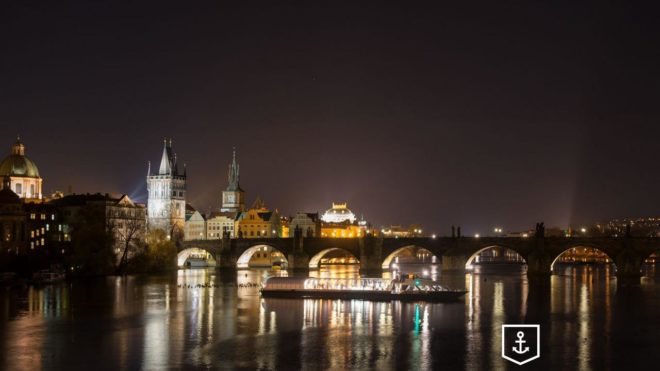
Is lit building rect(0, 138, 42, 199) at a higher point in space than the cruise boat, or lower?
higher

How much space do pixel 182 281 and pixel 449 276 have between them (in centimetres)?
3939

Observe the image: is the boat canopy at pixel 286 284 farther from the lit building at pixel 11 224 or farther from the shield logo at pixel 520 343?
the lit building at pixel 11 224

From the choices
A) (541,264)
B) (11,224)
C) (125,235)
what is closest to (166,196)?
(125,235)

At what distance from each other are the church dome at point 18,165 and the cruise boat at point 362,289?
318 ft

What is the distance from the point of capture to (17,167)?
17300cm

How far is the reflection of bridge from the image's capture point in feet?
391

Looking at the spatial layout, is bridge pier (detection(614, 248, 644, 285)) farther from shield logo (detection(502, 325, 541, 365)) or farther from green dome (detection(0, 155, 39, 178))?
green dome (detection(0, 155, 39, 178))

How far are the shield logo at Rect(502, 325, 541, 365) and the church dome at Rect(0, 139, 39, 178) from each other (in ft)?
432

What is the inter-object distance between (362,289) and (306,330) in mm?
25612

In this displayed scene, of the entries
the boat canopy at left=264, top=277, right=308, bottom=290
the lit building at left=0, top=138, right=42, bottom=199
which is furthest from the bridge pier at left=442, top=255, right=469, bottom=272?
the lit building at left=0, top=138, right=42, bottom=199

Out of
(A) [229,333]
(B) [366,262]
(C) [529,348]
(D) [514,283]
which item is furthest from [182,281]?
(C) [529,348]

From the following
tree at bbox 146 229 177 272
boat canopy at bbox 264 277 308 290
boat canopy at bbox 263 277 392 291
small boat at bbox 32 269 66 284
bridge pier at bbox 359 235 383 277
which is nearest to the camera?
boat canopy at bbox 263 277 392 291

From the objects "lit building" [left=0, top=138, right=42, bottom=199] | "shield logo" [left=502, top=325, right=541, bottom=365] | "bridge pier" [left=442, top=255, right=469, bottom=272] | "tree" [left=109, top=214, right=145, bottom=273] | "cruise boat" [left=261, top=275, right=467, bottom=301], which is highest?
"lit building" [left=0, top=138, right=42, bottom=199]

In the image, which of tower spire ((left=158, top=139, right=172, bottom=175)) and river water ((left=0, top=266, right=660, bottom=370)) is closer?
river water ((left=0, top=266, right=660, bottom=370))
